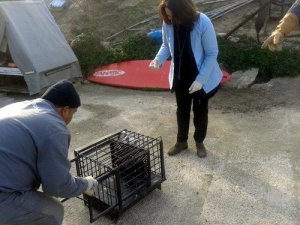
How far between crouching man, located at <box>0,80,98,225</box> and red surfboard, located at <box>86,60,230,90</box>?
4.34 m

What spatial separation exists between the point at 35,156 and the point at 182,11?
2015mm

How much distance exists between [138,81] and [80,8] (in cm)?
530

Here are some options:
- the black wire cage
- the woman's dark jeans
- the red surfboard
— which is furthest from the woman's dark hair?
the red surfboard

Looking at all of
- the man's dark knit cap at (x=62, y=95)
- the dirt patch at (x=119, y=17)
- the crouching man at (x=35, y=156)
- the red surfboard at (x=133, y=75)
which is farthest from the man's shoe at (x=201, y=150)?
the dirt patch at (x=119, y=17)

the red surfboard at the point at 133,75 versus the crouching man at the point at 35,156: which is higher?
the crouching man at the point at 35,156

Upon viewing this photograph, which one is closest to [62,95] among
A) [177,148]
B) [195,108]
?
[195,108]

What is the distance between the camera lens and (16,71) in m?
6.36

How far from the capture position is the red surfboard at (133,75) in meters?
6.64

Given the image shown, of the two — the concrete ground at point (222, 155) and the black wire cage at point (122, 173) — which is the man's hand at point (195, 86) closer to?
the black wire cage at point (122, 173)

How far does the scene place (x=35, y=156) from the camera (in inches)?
80.5

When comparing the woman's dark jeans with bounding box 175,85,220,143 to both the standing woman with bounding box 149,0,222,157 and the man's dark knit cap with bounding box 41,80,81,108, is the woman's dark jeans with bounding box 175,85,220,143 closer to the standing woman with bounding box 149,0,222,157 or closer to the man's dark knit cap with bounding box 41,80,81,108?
the standing woman with bounding box 149,0,222,157

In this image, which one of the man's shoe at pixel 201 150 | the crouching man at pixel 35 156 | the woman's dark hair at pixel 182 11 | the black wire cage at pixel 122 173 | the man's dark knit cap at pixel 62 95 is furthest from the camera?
the man's shoe at pixel 201 150

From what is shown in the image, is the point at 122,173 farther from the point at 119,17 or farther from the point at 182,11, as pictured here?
the point at 119,17

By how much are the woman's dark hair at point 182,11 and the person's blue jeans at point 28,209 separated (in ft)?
6.59
